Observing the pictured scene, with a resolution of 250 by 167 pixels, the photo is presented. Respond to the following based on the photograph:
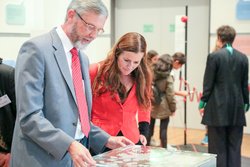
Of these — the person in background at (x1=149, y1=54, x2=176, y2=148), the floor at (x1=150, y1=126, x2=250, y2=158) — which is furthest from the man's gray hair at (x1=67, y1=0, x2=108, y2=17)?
the floor at (x1=150, y1=126, x2=250, y2=158)

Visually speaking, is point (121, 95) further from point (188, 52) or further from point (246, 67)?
point (188, 52)

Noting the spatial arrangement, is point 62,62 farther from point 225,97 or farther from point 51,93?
point 225,97

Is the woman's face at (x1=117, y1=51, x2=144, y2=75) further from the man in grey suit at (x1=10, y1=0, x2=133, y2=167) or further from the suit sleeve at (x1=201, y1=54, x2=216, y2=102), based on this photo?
the suit sleeve at (x1=201, y1=54, x2=216, y2=102)

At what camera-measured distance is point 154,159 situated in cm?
135

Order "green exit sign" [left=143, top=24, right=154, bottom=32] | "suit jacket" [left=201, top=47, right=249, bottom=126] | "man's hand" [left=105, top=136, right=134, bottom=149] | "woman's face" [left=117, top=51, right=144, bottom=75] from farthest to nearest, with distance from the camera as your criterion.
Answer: "green exit sign" [left=143, top=24, right=154, bottom=32] → "suit jacket" [left=201, top=47, right=249, bottom=126] → "woman's face" [left=117, top=51, right=144, bottom=75] → "man's hand" [left=105, top=136, right=134, bottom=149]

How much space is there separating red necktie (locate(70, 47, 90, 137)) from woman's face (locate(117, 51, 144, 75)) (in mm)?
570

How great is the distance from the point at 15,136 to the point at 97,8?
528 mm

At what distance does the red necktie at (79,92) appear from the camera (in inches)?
57.8

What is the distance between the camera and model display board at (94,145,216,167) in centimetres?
128

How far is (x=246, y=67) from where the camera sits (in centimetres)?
354

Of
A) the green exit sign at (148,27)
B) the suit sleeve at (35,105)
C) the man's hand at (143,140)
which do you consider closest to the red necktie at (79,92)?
the suit sleeve at (35,105)

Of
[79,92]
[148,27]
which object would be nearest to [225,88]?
[79,92]

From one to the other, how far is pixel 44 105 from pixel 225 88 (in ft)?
7.95

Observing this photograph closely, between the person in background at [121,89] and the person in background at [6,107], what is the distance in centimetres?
48
